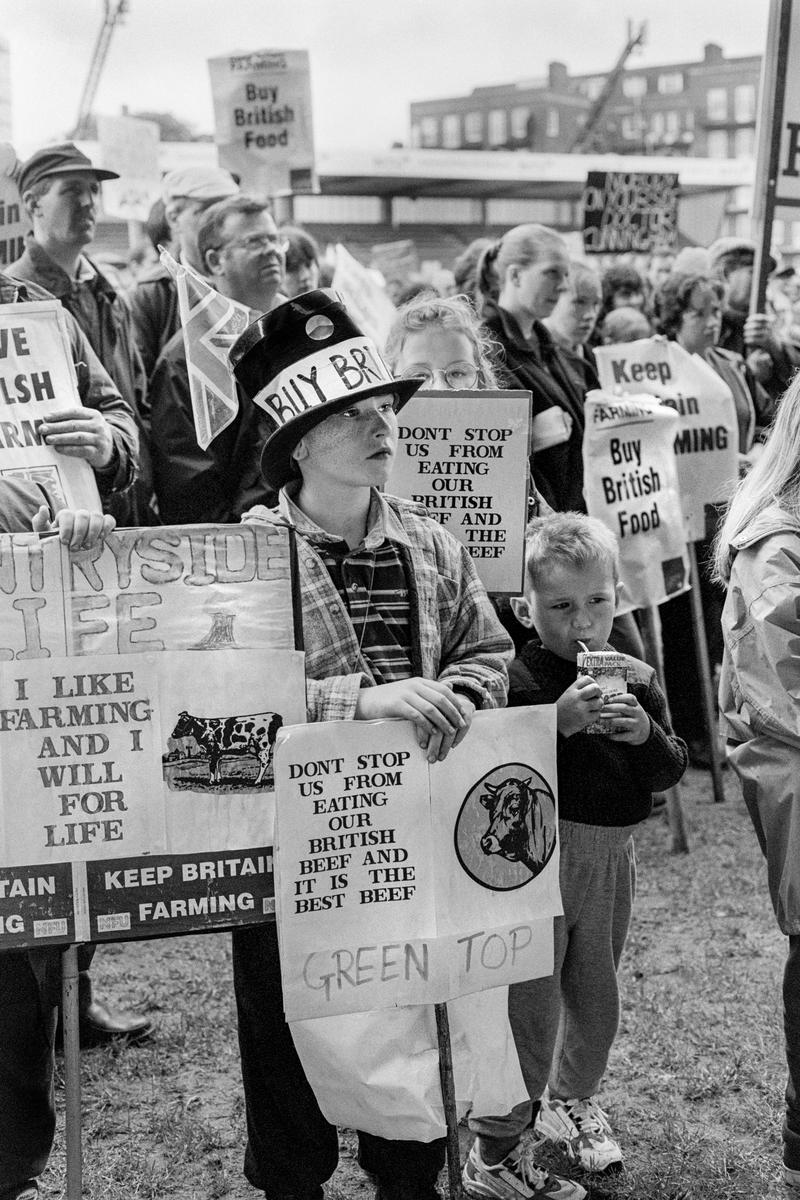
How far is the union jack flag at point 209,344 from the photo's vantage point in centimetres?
312

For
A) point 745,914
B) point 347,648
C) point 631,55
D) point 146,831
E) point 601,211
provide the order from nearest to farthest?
point 146,831 → point 347,648 → point 745,914 → point 601,211 → point 631,55

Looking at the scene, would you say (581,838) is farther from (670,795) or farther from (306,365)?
(670,795)

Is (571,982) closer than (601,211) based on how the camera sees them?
Yes

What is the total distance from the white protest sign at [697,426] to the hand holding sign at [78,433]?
3.54 m

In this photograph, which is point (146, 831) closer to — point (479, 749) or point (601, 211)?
point (479, 749)

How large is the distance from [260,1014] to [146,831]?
1.77 ft

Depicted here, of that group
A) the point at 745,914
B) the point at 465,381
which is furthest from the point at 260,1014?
the point at 745,914

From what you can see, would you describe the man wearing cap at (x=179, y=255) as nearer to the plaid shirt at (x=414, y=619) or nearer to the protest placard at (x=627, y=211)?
the plaid shirt at (x=414, y=619)

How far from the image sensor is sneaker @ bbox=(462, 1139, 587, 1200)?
3.13m

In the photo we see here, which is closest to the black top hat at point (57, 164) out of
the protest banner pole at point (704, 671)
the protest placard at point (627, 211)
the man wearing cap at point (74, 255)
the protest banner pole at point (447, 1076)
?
the man wearing cap at point (74, 255)

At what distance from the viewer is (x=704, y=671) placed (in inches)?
251

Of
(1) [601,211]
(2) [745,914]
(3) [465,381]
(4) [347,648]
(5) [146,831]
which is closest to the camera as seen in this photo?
(5) [146,831]

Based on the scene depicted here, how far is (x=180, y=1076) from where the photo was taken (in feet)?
12.7

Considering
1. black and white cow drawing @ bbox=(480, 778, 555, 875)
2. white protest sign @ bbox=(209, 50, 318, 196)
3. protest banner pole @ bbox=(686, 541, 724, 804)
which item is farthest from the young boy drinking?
white protest sign @ bbox=(209, 50, 318, 196)
